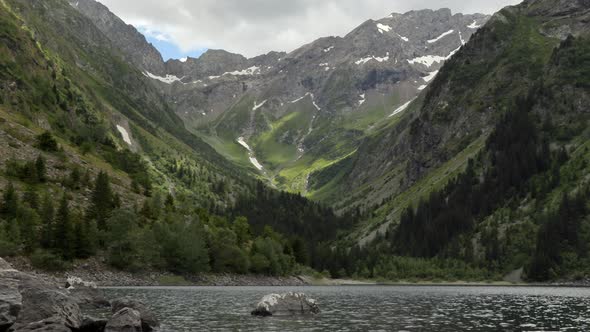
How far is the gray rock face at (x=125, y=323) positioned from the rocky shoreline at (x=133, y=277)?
4943 cm

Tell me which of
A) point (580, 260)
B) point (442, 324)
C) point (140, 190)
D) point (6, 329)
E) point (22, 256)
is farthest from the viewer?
point (580, 260)

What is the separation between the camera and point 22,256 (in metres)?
108

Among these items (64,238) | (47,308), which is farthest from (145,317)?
(64,238)

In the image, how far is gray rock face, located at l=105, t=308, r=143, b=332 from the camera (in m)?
45.2

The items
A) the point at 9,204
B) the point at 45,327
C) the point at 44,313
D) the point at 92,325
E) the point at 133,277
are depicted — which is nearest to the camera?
the point at 45,327

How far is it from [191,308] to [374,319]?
2371cm

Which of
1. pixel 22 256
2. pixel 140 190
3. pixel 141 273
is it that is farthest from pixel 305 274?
pixel 22 256

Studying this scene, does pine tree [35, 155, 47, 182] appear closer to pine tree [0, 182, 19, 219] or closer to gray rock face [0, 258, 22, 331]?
pine tree [0, 182, 19, 219]

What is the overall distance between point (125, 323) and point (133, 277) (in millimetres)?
81815

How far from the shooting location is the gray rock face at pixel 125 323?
4522 centimetres

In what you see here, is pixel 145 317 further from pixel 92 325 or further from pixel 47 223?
pixel 47 223

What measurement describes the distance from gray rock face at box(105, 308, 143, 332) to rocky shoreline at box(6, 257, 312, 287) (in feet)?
162

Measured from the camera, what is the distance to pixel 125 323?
45.8m

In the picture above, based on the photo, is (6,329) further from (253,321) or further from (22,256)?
(22,256)
